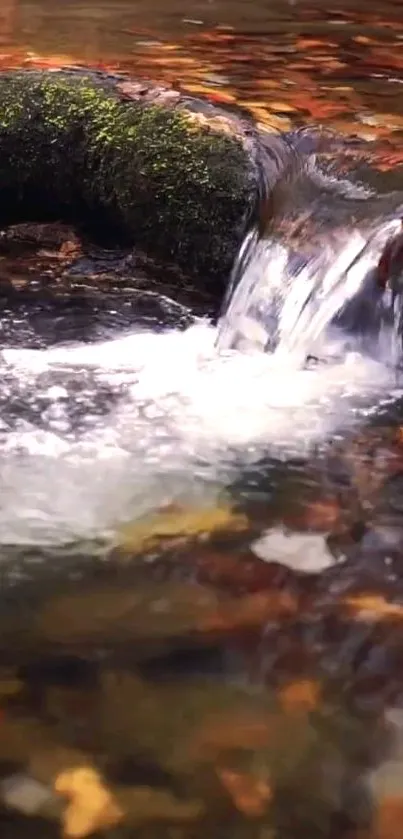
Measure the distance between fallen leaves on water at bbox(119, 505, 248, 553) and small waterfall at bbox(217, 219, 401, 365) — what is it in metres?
1.12

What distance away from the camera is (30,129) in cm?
489

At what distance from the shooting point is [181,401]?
337cm

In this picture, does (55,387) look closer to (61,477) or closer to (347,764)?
(61,477)

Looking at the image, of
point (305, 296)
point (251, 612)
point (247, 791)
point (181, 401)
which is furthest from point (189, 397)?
point (247, 791)

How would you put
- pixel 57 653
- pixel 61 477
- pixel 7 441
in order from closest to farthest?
1. pixel 57 653
2. pixel 61 477
3. pixel 7 441

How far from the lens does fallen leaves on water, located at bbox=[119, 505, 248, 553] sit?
99.6 inches

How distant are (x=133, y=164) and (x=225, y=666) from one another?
2.96 meters

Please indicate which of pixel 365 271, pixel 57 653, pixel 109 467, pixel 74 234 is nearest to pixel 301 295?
pixel 365 271

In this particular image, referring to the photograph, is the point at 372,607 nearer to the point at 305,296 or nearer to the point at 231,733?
the point at 231,733

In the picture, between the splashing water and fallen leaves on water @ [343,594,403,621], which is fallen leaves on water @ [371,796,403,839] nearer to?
fallen leaves on water @ [343,594,403,621]

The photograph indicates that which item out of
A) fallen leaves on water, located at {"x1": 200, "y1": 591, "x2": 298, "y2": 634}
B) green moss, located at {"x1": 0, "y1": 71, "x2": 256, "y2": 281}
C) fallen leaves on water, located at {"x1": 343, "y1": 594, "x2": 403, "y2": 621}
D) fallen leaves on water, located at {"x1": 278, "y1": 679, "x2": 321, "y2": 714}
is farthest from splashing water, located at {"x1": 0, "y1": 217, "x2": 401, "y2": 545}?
fallen leaves on water, located at {"x1": 278, "y1": 679, "x2": 321, "y2": 714}

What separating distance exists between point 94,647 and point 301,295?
76.3 inches

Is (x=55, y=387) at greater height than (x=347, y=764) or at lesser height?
greater

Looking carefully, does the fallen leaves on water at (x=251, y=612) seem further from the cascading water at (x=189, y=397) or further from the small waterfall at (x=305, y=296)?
the small waterfall at (x=305, y=296)
